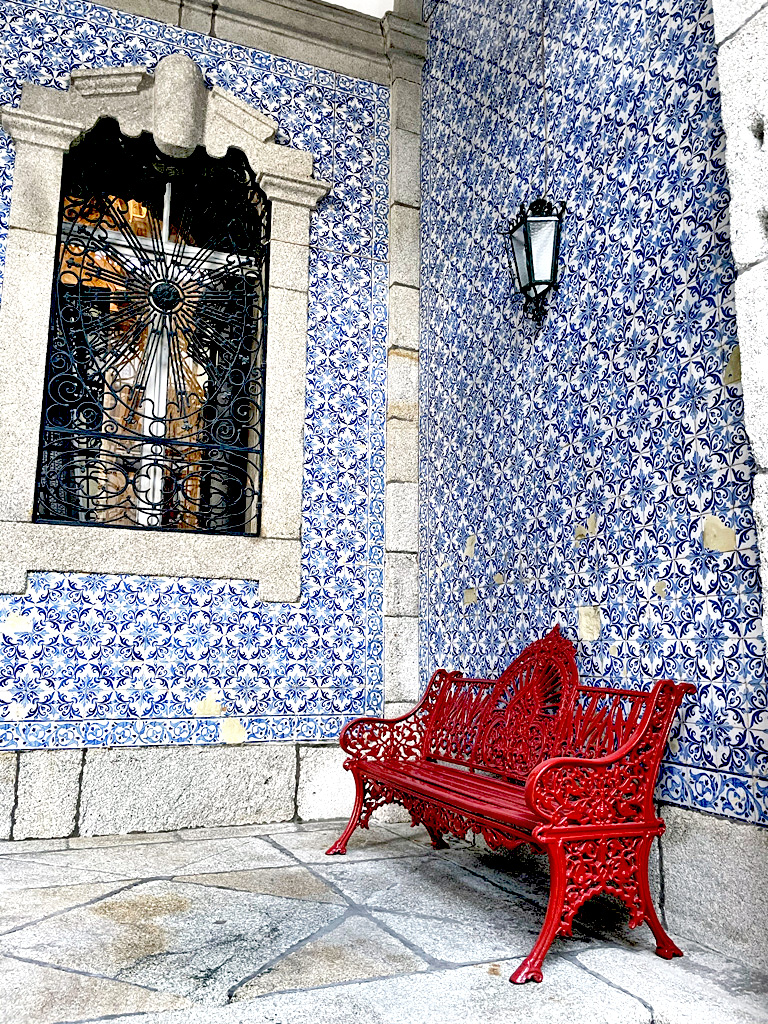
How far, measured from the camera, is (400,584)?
13.5 feet

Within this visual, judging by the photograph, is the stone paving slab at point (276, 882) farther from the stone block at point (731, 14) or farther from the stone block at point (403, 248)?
the stone block at point (403, 248)

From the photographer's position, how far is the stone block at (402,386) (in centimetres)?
427

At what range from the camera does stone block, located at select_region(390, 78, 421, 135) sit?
4.51 m

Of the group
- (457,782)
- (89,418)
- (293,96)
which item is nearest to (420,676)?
(457,782)

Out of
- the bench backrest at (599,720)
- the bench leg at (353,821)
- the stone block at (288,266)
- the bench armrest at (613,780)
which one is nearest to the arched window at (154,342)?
the stone block at (288,266)

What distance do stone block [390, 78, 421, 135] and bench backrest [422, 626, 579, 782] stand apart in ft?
9.77

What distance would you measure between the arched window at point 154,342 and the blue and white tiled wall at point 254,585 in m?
0.30

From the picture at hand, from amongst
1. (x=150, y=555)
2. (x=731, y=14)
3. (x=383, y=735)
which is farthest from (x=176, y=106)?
(x=383, y=735)

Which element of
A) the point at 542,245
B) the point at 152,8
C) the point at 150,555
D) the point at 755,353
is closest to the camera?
the point at 755,353

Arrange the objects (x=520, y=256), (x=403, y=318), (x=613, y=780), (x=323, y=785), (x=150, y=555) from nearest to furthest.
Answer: (x=613, y=780) < (x=520, y=256) < (x=150, y=555) < (x=323, y=785) < (x=403, y=318)

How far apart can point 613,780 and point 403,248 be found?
313cm

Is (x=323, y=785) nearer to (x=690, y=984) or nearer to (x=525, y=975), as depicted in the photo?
(x=525, y=975)

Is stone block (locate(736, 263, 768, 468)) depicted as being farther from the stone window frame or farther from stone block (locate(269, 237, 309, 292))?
stone block (locate(269, 237, 309, 292))

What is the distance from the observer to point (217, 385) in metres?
4.02
